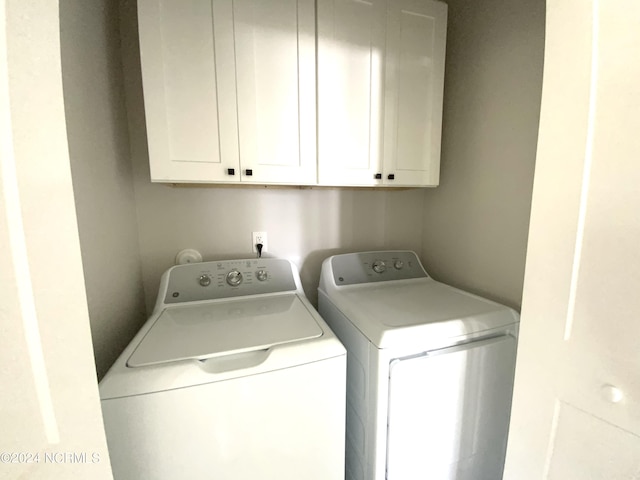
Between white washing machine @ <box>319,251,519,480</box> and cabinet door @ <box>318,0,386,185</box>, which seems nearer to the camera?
white washing machine @ <box>319,251,519,480</box>

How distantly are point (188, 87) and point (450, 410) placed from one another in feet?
5.45

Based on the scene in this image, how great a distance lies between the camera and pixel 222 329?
92cm

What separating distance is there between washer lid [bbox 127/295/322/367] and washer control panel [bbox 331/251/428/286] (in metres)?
0.35

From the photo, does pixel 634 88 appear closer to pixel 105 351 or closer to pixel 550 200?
pixel 550 200

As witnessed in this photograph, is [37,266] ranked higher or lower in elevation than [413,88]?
lower

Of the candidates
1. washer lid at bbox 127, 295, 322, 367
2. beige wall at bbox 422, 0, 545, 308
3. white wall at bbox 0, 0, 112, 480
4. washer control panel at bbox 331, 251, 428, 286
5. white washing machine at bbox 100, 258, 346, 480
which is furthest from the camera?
washer control panel at bbox 331, 251, 428, 286

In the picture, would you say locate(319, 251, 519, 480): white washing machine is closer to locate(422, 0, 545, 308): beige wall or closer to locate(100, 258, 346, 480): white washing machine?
locate(100, 258, 346, 480): white washing machine

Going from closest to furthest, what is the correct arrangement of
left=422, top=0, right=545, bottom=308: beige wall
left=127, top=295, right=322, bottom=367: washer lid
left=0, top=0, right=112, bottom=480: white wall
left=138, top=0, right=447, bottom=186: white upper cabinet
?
1. left=0, top=0, right=112, bottom=480: white wall
2. left=127, top=295, right=322, bottom=367: washer lid
3. left=138, top=0, right=447, bottom=186: white upper cabinet
4. left=422, top=0, right=545, bottom=308: beige wall

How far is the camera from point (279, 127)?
1.13 metres

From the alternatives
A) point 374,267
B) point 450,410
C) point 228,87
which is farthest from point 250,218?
point 450,410

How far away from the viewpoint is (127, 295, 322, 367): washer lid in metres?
0.79

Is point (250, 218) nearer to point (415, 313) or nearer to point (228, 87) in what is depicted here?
point (228, 87)

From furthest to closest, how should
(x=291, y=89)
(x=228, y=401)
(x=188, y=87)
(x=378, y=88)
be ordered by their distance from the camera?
(x=378, y=88)
(x=291, y=89)
(x=188, y=87)
(x=228, y=401)

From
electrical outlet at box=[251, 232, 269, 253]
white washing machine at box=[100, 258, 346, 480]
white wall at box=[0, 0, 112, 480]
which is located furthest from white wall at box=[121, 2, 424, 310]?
white wall at box=[0, 0, 112, 480]
